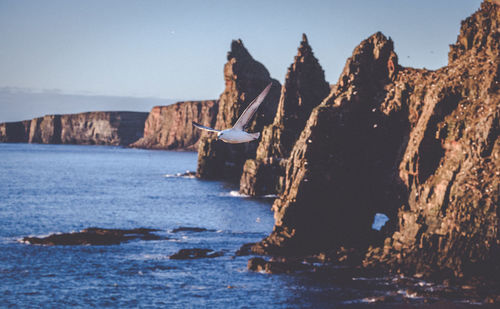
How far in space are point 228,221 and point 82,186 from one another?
2976 inches

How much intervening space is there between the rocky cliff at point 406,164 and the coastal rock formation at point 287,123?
203 feet

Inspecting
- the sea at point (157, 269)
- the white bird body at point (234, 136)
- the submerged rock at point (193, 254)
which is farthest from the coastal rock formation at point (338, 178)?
the white bird body at point (234, 136)

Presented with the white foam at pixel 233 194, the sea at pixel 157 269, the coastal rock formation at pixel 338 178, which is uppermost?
the coastal rock formation at pixel 338 178

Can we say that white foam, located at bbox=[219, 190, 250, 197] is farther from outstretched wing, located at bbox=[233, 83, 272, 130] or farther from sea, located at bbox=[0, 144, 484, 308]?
outstretched wing, located at bbox=[233, 83, 272, 130]

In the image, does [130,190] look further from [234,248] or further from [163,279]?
[163,279]

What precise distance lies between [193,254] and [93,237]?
1767cm

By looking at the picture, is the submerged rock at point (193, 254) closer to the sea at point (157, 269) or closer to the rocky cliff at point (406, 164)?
the sea at point (157, 269)

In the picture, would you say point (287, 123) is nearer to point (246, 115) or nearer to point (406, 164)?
point (406, 164)

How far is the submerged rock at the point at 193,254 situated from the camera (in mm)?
67562

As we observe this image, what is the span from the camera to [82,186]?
15912 cm

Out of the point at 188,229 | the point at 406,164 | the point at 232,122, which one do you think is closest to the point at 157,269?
the point at 188,229

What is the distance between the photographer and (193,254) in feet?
226

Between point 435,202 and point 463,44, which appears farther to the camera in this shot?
point 463,44

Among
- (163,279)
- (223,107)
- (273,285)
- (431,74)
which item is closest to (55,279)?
(163,279)
